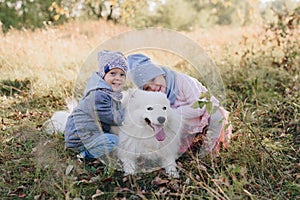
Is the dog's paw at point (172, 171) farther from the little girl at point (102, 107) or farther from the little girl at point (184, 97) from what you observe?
the little girl at point (102, 107)

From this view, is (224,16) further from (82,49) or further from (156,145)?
(156,145)

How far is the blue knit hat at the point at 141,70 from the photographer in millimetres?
3082

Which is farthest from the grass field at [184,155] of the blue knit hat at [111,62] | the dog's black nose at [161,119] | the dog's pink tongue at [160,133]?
the blue knit hat at [111,62]

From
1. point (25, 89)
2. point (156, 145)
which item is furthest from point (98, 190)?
point (25, 89)

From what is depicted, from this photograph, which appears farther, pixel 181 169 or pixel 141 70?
pixel 141 70

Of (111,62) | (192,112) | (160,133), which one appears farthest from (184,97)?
(111,62)

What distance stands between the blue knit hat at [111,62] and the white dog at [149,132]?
1.32ft

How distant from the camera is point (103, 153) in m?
3.18

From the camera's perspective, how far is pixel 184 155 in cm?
330

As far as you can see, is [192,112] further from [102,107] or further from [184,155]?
[102,107]

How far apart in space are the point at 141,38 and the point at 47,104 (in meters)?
1.95

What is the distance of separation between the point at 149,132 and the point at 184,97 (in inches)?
21.1

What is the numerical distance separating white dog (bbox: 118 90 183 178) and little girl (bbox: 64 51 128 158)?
18 cm

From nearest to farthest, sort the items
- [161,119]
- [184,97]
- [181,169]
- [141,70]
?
[161,119]
[181,169]
[141,70]
[184,97]
